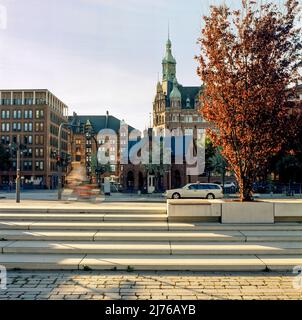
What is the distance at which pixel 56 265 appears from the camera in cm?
772

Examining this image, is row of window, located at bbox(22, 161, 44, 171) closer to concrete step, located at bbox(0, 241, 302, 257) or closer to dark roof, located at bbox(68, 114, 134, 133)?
dark roof, located at bbox(68, 114, 134, 133)

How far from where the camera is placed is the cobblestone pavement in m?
6.30

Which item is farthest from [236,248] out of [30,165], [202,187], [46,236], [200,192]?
[30,165]

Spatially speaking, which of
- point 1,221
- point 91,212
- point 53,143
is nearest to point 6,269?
point 1,221

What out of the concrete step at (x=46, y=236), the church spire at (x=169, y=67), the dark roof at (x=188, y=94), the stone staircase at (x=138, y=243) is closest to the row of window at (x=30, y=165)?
the dark roof at (x=188, y=94)

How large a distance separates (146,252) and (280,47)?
27.6 feet

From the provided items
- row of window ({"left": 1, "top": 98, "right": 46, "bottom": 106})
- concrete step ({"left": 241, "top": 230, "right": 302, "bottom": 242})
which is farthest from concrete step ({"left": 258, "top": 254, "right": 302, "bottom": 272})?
row of window ({"left": 1, "top": 98, "right": 46, "bottom": 106})

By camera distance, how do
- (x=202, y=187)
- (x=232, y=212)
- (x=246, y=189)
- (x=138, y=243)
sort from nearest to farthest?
(x=138, y=243)
(x=232, y=212)
(x=246, y=189)
(x=202, y=187)

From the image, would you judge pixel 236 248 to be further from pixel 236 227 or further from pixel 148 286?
pixel 148 286

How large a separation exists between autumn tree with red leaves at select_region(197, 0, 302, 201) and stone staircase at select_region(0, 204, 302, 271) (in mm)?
2910

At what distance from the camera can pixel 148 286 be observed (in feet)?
22.0

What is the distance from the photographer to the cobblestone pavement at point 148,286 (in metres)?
6.30

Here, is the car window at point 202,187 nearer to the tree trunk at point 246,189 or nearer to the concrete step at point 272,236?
the tree trunk at point 246,189

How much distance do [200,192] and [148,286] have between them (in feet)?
77.9
